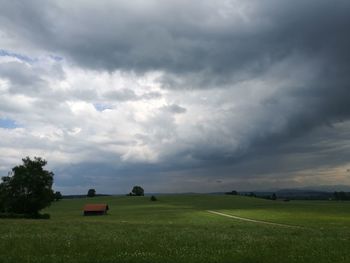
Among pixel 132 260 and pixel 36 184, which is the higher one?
pixel 36 184

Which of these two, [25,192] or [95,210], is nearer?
[25,192]

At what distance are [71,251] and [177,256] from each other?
204 inches

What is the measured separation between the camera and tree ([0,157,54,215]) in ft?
353

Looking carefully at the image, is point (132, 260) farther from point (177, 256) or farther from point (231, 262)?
point (231, 262)

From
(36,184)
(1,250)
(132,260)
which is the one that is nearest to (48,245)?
(1,250)

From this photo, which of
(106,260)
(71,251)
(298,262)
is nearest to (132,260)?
(106,260)

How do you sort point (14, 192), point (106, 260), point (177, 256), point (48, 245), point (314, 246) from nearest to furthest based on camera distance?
point (106, 260)
point (177, 256)
point (48, 245)
point (314, 246)
point (14, 192)

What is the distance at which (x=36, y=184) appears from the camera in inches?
4286

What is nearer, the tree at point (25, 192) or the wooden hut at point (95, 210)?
the tree at point (25, 192)

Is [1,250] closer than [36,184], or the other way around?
[1,250]

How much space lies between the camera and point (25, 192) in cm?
10888

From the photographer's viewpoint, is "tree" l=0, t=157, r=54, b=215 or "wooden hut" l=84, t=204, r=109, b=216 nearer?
"tree" l=0, t=157, r=54, b=215

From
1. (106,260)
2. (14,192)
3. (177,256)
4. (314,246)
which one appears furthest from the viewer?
(14,192)

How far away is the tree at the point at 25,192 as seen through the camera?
108 m
